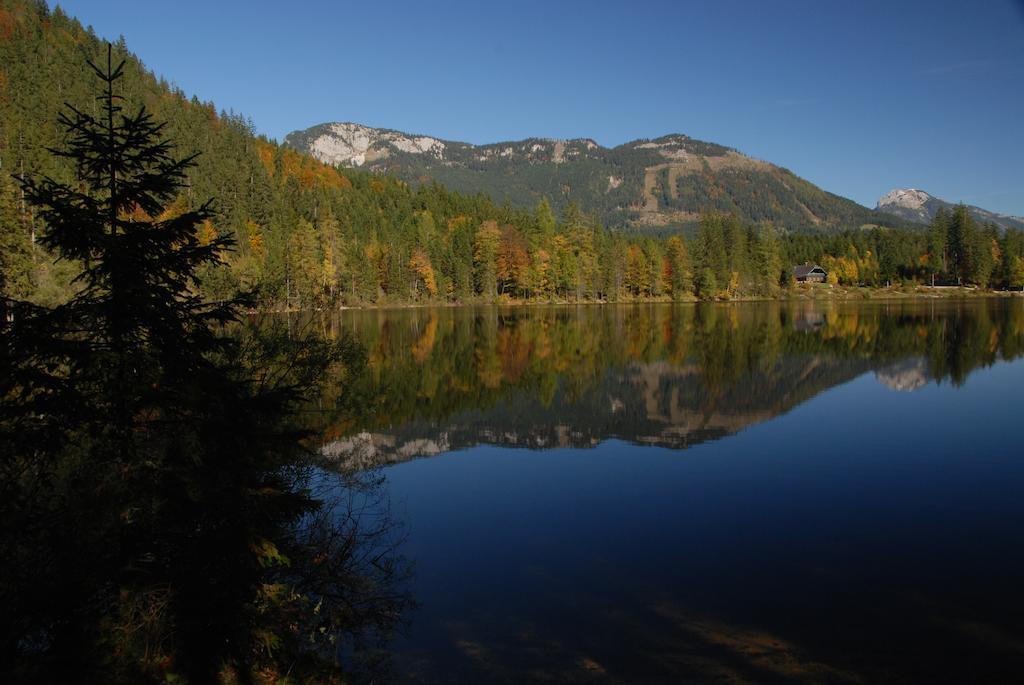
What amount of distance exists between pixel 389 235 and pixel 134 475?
102345 mm

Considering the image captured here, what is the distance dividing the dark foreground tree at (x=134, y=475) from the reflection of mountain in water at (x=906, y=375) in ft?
91.8

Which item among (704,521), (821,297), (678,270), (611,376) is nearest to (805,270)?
(821,297)

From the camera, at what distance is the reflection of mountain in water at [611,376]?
21.1 meters

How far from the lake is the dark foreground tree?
251cm

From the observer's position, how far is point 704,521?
1313 centimetres

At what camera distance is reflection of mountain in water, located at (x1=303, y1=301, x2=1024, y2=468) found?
69.3 feet

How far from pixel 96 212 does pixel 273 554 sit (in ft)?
13.7

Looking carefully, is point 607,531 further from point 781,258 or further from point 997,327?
point 781,258

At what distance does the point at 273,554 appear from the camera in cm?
748

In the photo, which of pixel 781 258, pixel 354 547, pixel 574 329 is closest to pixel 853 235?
pixel 781 258

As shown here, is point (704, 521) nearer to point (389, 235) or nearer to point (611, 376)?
point (611, 376)

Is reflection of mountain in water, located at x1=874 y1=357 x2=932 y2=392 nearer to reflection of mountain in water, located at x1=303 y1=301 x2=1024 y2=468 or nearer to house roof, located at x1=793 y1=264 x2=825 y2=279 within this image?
reflection of mountain in water, located at x1=303 y1=301 x2=1024 y2=468

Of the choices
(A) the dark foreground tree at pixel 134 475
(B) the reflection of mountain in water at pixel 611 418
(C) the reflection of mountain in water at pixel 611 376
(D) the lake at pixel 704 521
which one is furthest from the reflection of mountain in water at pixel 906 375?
(A) the dark foreground tree at pixel 134 475

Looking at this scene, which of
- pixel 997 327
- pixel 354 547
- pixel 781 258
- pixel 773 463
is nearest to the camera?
pixel 354 547
